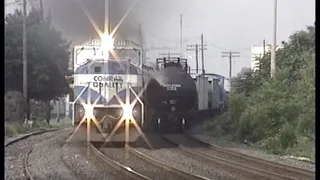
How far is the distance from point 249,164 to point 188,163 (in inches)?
61.9

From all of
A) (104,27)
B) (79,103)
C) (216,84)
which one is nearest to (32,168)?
(79,103)

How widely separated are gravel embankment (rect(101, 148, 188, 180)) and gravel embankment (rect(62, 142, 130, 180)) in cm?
56

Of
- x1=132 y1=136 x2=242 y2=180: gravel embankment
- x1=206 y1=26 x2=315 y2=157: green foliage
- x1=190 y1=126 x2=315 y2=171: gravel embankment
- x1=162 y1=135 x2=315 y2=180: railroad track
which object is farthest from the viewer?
x1=206 y1=26 x2=315 y2=157: green foliage

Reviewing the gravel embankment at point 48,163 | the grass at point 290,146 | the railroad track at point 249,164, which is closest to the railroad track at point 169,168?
the railroad track at point 249,164

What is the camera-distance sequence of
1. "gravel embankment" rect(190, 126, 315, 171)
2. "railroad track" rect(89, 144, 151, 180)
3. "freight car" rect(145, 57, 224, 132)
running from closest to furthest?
"railroad track" rect(89, 144, 151, 180)
"gravel embankment" rect(190, 126, 315, 171)
"freight car" rect(145, 57, 224, 132)

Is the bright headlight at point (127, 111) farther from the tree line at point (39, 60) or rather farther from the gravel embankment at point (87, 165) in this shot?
the tree line at point (39, 60)

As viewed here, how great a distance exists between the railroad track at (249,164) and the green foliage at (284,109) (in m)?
1.63

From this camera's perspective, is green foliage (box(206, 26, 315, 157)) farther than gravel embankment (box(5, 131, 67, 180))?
Yes

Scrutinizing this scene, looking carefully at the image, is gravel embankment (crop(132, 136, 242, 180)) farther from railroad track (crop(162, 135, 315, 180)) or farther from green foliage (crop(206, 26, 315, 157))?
green foliage (crop(206, 26, 315, 157))

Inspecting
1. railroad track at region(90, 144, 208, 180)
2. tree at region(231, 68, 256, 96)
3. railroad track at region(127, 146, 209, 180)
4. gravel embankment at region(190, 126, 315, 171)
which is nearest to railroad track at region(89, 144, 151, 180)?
railroad track at region(90, 144, 208, 180)

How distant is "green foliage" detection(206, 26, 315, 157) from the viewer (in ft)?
58.2

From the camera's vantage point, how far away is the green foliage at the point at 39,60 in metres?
26.2
